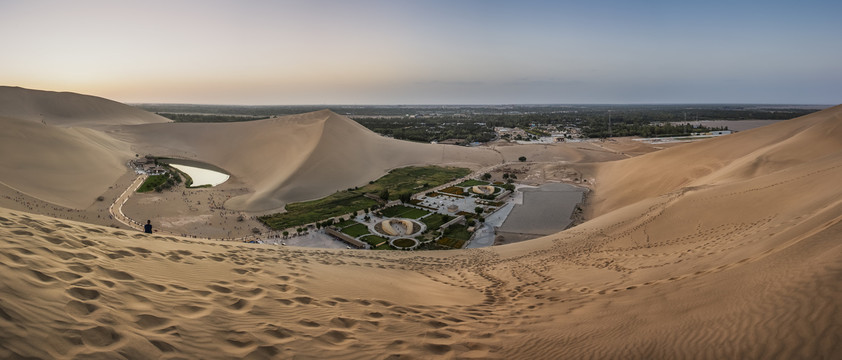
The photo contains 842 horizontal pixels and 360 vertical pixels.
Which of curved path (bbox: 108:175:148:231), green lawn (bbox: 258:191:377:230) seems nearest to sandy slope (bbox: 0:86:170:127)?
curved path (bbox: 108:175:148:231)

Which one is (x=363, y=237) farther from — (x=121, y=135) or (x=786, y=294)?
(x=121, y=135)

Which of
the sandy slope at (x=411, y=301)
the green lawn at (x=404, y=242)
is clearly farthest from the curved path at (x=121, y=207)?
the sandy slope at (x=411, y=301)

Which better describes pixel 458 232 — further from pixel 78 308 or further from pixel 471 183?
pixel 78 308

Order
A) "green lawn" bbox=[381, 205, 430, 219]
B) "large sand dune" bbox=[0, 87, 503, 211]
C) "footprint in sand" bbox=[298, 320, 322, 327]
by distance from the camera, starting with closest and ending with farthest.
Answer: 1. "footprint in sand" bbox=[298, 320, 322, 327]
2. "green lawn" bbox=[381, 205, 430, 219]
3. "large sand dune" bbox=[0, 87, 503, 211]

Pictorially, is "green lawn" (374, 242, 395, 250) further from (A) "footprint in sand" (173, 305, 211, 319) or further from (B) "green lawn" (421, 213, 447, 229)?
(A) "footprint in sand" (173, 305, 211, 319)

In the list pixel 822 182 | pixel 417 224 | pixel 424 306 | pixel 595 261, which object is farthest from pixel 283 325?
pixel 417 224

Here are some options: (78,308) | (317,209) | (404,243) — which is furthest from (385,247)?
(78,308)
